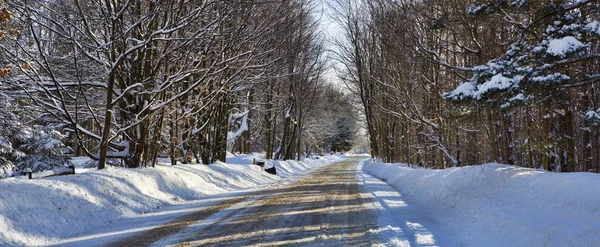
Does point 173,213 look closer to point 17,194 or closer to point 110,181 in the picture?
point 110,181

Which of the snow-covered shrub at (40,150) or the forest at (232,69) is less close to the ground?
the forest at (232,69)

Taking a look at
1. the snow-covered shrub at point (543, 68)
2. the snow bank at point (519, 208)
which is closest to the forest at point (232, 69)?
the snow-covered shrub at point (543, 68)

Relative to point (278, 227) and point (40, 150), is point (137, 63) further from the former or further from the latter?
point (40, 150)

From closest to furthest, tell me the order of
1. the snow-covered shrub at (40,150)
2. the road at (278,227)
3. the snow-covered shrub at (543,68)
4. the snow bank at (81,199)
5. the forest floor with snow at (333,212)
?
the forest floor with snow at (333,212) < the road at (278,227) < the snow bank at (81,199) < the snow-covered shrub at (543,68) < the snow-covered shrub at (40,150)

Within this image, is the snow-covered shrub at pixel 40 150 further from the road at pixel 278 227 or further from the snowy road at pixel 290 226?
the road at pixel 278 227

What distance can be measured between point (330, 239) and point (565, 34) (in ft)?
17.0

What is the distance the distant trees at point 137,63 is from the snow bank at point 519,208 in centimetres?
797

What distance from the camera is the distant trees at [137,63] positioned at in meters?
10.3

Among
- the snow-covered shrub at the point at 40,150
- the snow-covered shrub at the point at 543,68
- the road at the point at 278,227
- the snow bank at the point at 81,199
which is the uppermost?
the snow-covered shrub at the point at 543,68

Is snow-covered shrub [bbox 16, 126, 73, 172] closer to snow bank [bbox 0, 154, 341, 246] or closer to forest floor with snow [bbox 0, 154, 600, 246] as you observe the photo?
snow bank [bbox 0, 154, 341, 246]

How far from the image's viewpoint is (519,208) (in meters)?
6.15

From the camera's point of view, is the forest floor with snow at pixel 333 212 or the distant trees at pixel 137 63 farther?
the distant trees at pixel 137 63

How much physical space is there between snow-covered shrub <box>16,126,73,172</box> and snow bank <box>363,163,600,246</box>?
1643 cm

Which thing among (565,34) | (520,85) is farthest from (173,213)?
(565,34)
